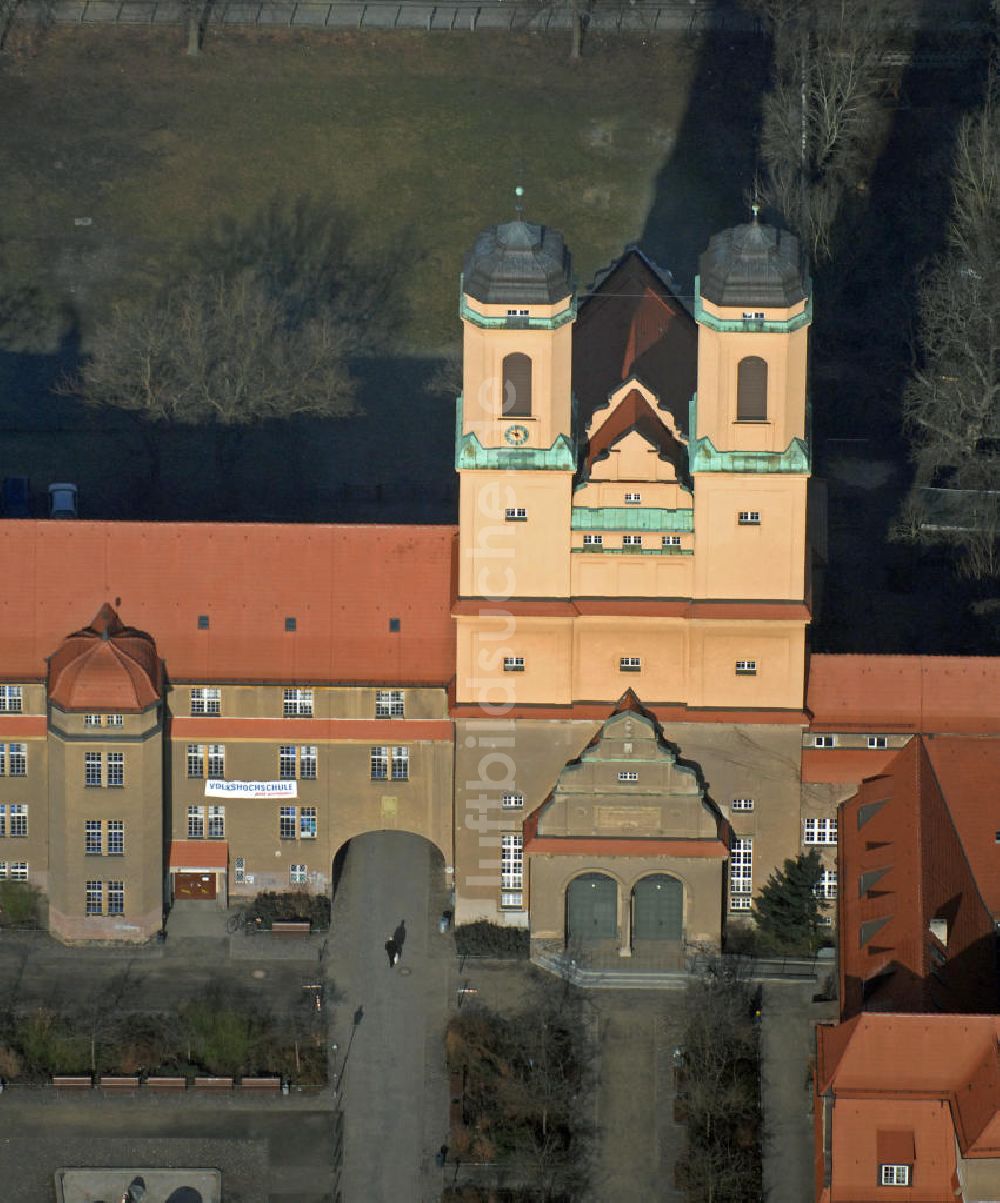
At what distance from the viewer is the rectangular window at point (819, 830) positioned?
137m

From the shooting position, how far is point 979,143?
166750 millimetres

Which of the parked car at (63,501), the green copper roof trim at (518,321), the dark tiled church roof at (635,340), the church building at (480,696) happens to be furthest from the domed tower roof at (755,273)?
the parked car at (63,501)

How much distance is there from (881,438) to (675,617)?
1270 inches

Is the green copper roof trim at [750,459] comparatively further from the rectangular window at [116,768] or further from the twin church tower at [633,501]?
the rectangular window at [116,768]

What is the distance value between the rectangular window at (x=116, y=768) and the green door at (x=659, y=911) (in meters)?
18.5

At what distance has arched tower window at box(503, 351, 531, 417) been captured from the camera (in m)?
130

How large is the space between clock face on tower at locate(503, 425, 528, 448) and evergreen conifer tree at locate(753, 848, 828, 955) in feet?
59.6

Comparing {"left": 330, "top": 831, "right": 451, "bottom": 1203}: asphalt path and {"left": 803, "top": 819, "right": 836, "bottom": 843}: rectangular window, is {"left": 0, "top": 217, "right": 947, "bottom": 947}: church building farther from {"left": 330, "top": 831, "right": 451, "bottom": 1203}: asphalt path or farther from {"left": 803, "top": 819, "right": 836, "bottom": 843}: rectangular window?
{"left": 330, "top": 831, "right": 451, "bottom": 1203}: asphalt path

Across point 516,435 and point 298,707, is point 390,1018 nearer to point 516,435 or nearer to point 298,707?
point 298,707

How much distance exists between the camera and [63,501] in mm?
152000

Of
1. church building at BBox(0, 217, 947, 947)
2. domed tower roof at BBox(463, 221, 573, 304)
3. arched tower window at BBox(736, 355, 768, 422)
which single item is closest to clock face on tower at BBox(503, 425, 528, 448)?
church building at BBox(0, 217, 947, 947)

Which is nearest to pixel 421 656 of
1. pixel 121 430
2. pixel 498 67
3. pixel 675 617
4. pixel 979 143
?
pixel 675 617

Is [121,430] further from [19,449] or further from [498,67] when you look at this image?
[498,67]

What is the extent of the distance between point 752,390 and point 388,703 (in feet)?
58.3
